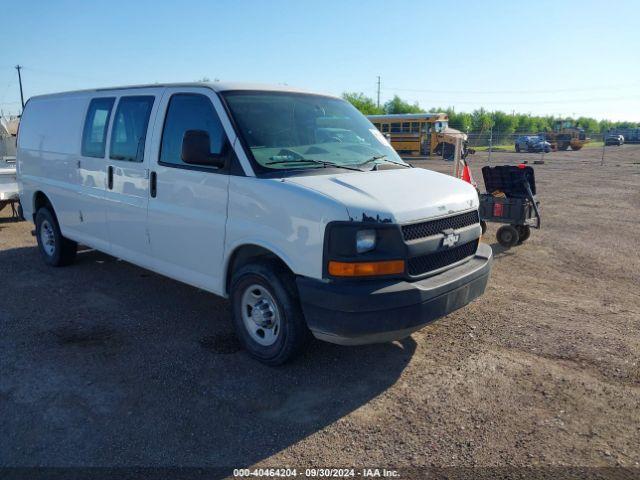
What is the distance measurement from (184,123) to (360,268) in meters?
2.27

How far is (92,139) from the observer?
235 inches

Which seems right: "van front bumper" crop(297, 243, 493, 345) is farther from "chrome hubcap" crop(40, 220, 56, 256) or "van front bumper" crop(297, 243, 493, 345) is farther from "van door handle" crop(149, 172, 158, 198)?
"chrome hubcap" crop(40, 220, 56, 256)

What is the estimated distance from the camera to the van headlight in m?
3.57

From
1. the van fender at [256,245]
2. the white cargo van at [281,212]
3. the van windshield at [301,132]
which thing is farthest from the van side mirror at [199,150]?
the van fender at [256,245]

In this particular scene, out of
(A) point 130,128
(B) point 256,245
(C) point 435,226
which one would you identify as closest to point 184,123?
(A) point 130,128

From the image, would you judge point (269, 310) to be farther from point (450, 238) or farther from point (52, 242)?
point (52, 242)

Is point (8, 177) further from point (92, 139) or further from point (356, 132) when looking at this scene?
point (356, 132)

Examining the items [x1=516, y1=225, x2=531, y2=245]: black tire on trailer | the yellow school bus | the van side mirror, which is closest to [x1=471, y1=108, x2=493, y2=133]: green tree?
the yellow school bus

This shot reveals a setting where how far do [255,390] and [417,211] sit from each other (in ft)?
5.87

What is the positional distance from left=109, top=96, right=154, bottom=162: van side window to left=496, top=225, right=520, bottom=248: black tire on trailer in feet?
19.3

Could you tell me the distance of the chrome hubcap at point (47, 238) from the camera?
724cm

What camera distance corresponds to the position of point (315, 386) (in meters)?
3.98

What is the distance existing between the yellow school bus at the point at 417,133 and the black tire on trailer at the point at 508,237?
29.5m

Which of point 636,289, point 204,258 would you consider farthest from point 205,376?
point 636,289
